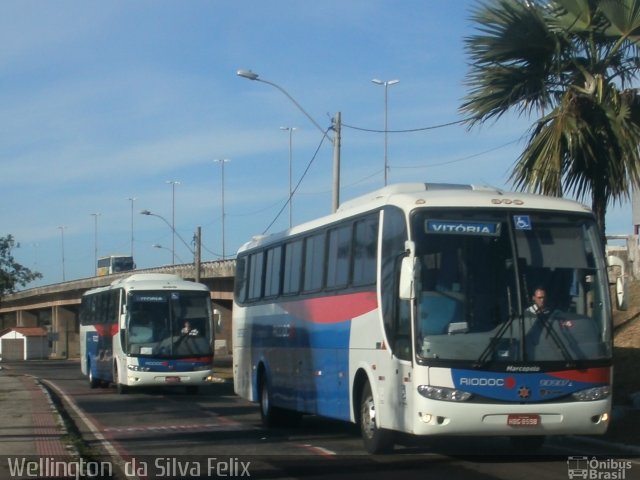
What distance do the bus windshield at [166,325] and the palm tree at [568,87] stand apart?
1355 centimetres

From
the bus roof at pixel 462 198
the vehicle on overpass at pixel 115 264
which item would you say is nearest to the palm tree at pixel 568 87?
the bus roof at pixel 462 198

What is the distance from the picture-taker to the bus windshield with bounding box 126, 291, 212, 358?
2792cm

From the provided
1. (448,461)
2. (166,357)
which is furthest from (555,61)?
(166,357)

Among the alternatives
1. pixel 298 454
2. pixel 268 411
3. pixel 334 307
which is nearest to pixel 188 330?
pixel 268 411

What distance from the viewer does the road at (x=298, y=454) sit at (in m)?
11.8

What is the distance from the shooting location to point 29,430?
53.6ft

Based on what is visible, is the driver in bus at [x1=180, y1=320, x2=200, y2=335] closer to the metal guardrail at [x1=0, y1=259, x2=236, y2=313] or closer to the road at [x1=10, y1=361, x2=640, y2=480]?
the road at [x1=10, y1=361, x2=640, y2=480]

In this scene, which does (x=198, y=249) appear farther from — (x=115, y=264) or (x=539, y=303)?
(x=115, y=264)

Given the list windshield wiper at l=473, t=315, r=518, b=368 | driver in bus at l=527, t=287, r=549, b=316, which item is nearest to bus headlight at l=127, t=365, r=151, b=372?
windshield wiper at l=473, t=315, r=518, b=368

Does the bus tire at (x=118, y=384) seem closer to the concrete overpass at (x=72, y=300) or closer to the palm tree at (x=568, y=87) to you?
the palm tree at (x=568, y=87)

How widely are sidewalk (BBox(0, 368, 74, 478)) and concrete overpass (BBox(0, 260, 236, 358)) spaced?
107 ft

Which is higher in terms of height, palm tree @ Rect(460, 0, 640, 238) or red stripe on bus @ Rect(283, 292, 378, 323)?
palm tree @ Rect(460, 0, 640, 238)

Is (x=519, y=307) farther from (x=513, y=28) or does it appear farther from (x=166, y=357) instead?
(x=166, y=357)

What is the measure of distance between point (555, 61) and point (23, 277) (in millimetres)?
46156
